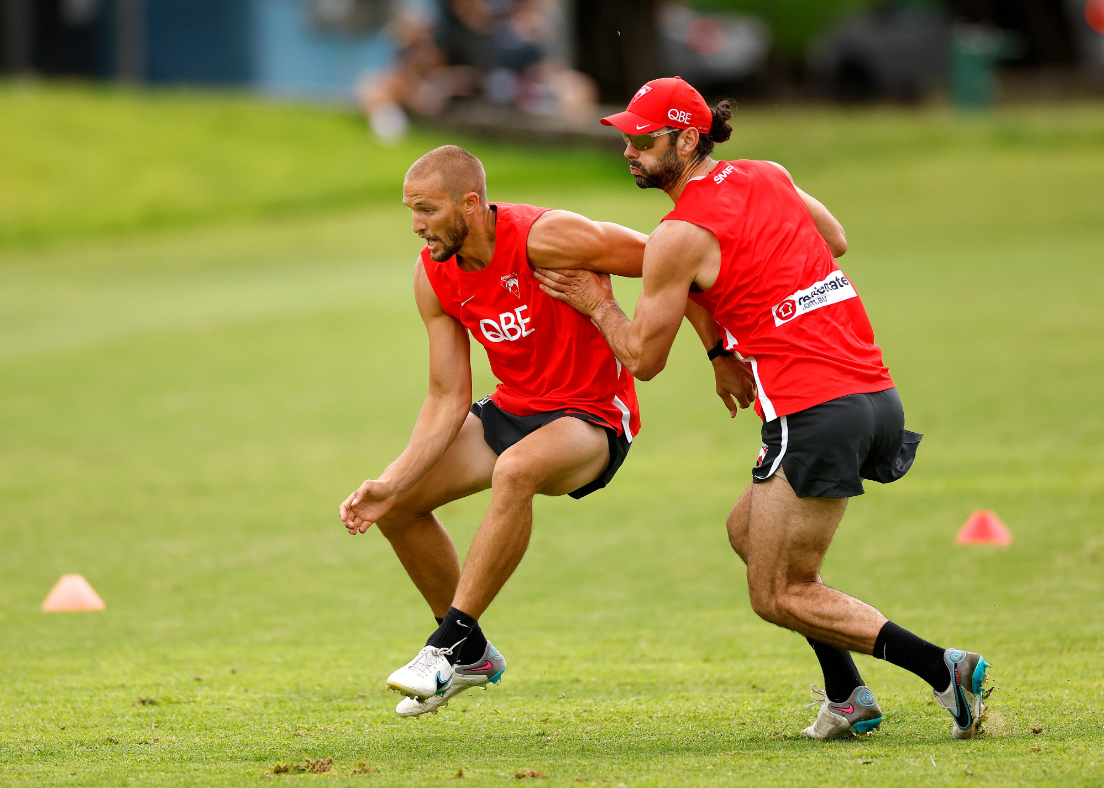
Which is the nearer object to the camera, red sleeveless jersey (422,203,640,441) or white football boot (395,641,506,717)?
white football boot (395,641,506,717)

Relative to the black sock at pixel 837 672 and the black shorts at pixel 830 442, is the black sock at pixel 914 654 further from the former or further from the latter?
the black shorts at pixel 830 442

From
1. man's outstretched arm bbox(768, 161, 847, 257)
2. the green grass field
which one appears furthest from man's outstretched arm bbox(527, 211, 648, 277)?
the green grass field

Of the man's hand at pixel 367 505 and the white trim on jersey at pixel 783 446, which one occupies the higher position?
the white trim on jersey at pixel 783 446

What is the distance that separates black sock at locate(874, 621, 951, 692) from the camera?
5.23 meters

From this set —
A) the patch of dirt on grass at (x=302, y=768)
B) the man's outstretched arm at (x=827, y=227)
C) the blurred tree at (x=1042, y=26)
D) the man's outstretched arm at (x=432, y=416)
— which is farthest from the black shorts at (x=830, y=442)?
the blurred tree at (x=1042, y=26)

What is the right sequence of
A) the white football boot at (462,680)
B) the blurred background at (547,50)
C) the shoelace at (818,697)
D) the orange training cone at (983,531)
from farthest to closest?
the blurred background at (547,50)
the orange training cone at (983,531)
the shoelace at (818,697)
the white football boot at (462,680)

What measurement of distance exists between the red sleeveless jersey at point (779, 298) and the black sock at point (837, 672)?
987 millimetres

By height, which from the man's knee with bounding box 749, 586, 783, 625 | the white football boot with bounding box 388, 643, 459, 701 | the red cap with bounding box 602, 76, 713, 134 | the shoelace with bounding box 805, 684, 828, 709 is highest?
the red cap with bounding box 602, 76, 713, 134

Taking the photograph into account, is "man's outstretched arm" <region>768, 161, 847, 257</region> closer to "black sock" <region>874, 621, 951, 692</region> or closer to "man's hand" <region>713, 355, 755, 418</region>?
"man's hand" <region>713, 355, 755, 418</region>

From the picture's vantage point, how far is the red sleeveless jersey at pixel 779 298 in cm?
534

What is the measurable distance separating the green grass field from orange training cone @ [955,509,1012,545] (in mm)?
176

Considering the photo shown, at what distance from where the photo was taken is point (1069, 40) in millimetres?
38781

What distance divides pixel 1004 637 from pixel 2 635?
5.07m

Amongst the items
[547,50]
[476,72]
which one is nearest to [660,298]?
[476,72]
